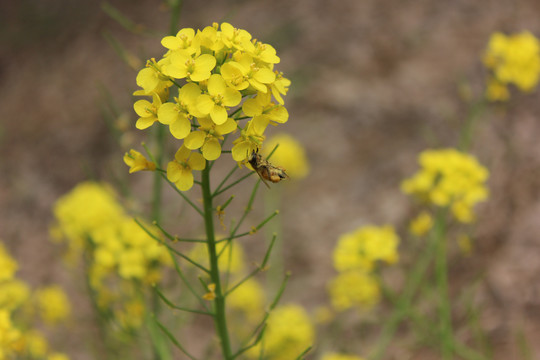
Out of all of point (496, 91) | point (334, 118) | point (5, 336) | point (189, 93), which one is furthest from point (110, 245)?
point (334, 118)

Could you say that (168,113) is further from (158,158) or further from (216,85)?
(158,158)

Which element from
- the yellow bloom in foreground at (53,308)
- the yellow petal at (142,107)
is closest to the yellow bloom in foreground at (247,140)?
the yellow petal at (142,107)

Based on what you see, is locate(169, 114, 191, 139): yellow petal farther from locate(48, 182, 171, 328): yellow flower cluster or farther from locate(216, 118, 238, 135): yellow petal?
locate(48, 182, 171, 328): yellow flower cluster

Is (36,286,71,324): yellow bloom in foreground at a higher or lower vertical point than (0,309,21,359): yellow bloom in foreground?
higher

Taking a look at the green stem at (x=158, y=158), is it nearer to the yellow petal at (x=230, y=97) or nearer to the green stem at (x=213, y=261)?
the green stem at (x=213, y=261)

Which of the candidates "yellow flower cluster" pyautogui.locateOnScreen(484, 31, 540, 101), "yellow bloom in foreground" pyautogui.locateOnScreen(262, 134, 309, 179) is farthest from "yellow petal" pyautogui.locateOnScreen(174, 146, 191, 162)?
"yellow bloom in foreground" pyautogui.locateOnScreen(262, 134, 309, 179)
